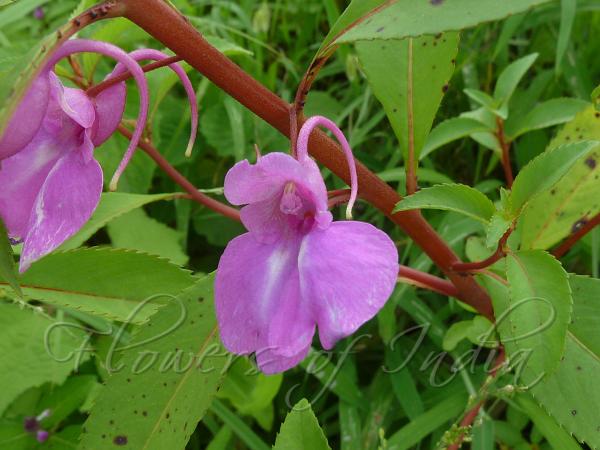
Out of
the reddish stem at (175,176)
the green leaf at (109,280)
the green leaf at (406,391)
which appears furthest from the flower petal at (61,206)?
the green leaf at (406,391)

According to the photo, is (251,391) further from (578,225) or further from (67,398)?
(578,225)

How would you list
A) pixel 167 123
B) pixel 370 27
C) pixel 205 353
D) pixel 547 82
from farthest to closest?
1. pixel 167 123
2. pixel 547 82
3. pixel 205 353
4. pixel 370 27

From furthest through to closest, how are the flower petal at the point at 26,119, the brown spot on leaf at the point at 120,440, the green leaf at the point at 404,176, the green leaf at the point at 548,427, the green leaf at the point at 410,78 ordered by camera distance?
the green leaf at the point at 404,176
the green leaf at the point at 548,427
the green leaf at the point at 410,78
the brown spot on leaf at the point at 120,440
the flower petal at the point at 26,119

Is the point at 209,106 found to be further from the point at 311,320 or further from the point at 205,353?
the point at 311,320

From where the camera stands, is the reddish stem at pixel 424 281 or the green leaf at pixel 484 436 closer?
the reddish stem at pixel 424 281

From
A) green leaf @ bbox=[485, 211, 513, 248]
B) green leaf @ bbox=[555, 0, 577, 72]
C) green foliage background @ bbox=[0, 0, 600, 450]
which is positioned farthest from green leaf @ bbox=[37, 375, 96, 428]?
green leaf @ bbox=[555, 0, 577, 72]

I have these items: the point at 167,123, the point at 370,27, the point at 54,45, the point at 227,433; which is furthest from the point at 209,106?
the point at 54,45

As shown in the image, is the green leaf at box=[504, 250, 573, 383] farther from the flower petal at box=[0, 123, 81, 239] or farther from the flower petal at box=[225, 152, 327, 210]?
the flower petal at box=[0, 123, 81, 239]

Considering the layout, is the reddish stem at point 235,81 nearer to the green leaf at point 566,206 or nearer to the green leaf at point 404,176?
the green leaf at point 566,206

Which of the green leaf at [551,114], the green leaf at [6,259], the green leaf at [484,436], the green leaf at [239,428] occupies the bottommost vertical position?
the green leaf at [484,436]
